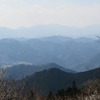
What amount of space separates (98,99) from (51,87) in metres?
105

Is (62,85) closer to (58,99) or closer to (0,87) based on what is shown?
(58,99)

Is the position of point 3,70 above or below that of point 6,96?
above

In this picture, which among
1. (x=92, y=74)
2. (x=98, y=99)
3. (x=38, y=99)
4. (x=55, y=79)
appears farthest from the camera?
(x=55, y=79)

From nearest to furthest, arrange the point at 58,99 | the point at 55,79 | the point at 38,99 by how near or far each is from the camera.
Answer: the point at 58,99 < the point at 38,99 < the point at 55,79

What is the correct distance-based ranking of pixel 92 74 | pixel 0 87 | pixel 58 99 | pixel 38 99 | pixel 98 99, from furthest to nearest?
pixel 92 74 → pixel 38 99 → pixel 58 99 → pixel 98 99 → pixel 0 87

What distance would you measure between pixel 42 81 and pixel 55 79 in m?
5.83

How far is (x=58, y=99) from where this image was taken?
46.4 metres

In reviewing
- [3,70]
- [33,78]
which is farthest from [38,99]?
[33,78]

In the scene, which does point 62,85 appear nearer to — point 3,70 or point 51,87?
point 51,87

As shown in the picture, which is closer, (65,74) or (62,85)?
(62,85)

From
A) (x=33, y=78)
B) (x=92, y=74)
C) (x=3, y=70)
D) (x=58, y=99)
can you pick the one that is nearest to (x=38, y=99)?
(x=58, y=99)

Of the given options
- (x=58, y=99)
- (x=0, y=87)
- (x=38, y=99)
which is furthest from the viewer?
(x=38, y=99)

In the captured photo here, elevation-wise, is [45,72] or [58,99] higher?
[45,72]

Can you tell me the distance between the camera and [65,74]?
137375mm
